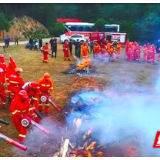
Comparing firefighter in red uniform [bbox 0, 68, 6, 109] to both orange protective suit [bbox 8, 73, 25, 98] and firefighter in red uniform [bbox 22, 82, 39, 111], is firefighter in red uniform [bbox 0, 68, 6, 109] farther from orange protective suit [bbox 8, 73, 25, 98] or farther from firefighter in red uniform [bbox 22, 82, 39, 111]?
firefighter in red uniform [bbox 22, 82, 39, 111]

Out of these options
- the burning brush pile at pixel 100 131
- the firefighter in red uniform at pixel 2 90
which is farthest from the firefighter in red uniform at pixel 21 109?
the firefighter in red uniform at pixel 2 90

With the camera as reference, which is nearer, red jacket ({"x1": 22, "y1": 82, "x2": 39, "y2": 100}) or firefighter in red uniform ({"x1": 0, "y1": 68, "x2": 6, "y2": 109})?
red jacket ({"x1": 22, "y1": 82, "x2": 39, "y2": 100})

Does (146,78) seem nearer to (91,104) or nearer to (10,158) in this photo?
(91,104)

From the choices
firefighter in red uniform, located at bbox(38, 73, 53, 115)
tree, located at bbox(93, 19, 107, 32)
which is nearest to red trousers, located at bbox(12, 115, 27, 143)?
firefighter in red uniform, located at bbox(38, 73, 53, 115)

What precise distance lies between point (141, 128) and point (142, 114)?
1.32 meters

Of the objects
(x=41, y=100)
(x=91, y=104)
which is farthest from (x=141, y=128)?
(x=41, y=100)

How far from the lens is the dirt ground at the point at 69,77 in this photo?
9187 millimetres

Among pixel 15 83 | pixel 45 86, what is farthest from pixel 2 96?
pixel 45 86

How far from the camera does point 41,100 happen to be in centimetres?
891

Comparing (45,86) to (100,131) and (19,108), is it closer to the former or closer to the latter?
(19,108)

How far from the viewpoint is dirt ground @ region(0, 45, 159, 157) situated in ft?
30.1

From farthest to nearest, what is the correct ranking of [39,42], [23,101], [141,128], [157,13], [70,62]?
1. [157,13]
2. [39,42]
3. [70,62]
4. [141,128]
5. [23,101]

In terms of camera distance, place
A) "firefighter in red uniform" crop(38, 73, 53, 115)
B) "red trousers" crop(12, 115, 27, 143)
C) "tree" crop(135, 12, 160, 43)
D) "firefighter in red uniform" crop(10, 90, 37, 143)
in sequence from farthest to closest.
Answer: "tree" crop(135, 12, 160, 43)
"firefighter in red uniform" crop(38, 73, 53, 115)
"red trousers" crop(12, 115, 27, 143)
"firefighter in red uniform" crop(10, 90, 37, 143)

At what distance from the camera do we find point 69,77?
14.9 metres
